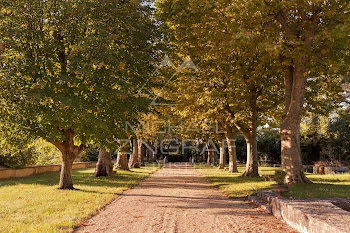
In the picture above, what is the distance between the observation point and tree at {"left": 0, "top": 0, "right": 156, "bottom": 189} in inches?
455

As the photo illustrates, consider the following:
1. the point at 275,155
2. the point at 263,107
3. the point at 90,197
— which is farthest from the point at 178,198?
the point at 275,155

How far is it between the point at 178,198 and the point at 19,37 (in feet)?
28.5

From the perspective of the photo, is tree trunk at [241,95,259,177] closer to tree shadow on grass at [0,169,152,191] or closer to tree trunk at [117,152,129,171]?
tree shadow on grass at [0,169,152,191]

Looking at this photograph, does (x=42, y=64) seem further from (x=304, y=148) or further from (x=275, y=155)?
(x=275, y=155)

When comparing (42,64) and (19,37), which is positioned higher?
(19,37)

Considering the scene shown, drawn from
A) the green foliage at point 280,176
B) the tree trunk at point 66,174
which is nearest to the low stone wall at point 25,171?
the tree trunk at point 66,174

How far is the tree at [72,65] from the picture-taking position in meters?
11.6

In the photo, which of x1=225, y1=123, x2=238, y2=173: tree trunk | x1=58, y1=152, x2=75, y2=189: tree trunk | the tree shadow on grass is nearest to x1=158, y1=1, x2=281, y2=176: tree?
x1=225, y1=123, x2=238, y2=173: tree trunk

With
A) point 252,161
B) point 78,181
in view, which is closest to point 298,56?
point 252,161

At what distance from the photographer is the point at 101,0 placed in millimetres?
12898

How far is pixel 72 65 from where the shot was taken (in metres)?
11.8

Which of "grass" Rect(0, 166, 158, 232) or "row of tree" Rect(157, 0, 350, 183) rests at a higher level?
"row of tree" Rect(157, 0, 350, 183)

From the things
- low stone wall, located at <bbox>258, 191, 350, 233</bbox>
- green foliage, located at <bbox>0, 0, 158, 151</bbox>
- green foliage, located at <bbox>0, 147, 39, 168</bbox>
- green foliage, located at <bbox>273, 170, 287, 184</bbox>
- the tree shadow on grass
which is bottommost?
the tree shadow on grass

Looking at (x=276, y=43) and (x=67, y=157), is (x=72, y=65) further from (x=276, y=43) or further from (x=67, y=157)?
(x=276, y=43)
